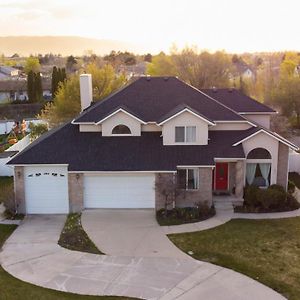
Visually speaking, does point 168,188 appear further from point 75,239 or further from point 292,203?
point 292,203

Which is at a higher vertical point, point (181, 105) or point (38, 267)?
point (181, 105)

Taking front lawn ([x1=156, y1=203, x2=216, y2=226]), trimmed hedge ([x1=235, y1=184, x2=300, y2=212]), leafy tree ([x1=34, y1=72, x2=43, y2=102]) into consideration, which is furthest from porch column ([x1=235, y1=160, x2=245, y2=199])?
leafy tree ([x1=34, y1=72, x2=43, y2=102])

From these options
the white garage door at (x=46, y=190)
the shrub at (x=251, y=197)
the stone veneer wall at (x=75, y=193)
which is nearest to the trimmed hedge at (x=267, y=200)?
the shrub at (x=251, y=197)

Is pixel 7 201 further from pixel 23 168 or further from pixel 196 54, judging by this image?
pixel 196 54

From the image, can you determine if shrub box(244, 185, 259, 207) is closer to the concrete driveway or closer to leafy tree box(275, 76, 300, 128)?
the concrete driveway

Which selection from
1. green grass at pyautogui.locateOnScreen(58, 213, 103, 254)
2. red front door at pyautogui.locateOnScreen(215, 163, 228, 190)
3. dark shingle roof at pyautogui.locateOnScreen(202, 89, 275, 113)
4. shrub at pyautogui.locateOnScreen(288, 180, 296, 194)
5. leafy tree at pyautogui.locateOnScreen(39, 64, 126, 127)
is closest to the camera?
green grass at pyautogui.locateOnScreen(58, 213, 103, 254)

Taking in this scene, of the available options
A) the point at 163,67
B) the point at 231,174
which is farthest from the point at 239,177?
the point at 163,67

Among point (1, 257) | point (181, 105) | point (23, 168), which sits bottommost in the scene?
point (1, 257)

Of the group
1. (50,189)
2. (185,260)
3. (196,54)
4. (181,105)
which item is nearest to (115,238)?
(185,260)
